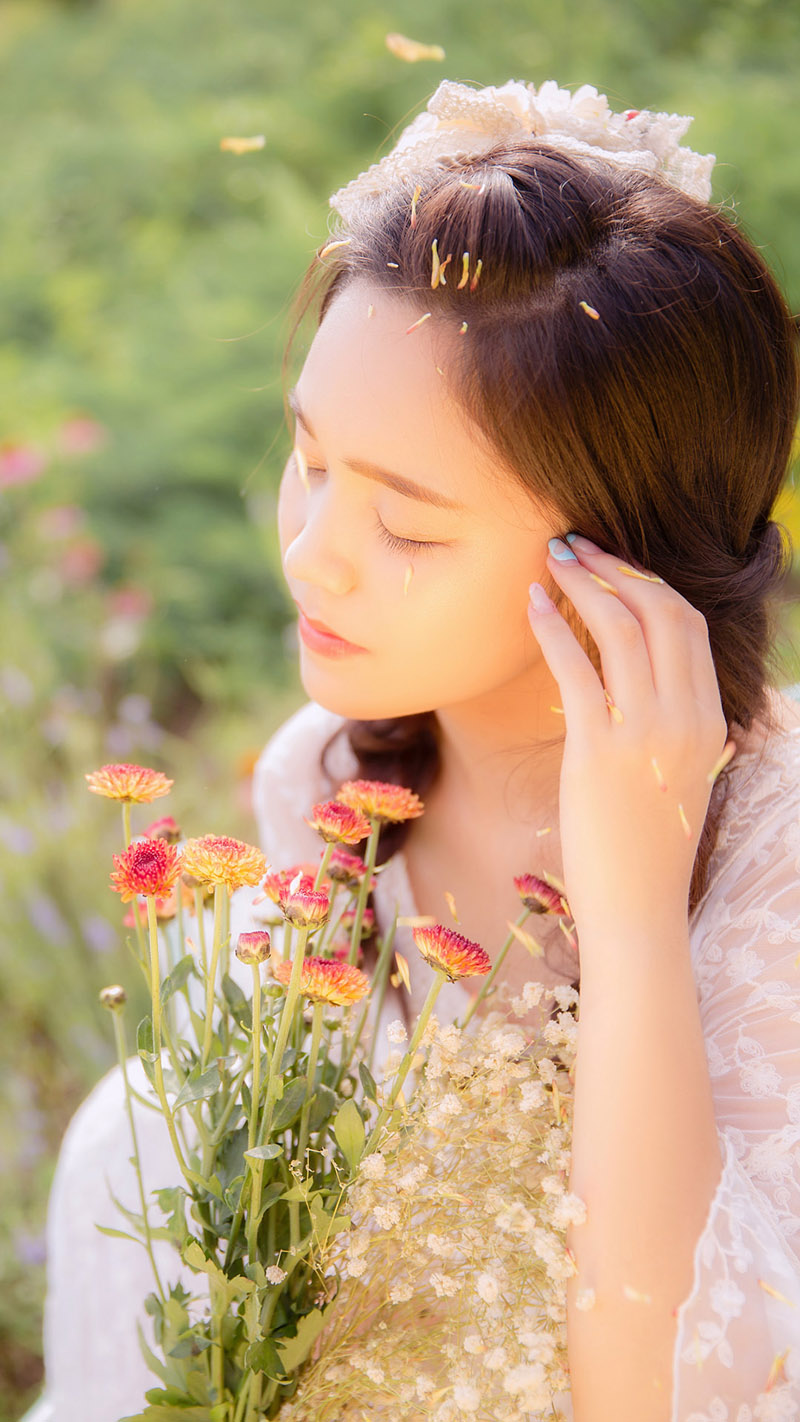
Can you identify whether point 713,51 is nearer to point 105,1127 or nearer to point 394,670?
point 394,670

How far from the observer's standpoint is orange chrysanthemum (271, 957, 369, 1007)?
0.74 meters

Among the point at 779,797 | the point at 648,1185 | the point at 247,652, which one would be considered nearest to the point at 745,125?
the point at 247,652

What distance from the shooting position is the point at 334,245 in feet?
3.81

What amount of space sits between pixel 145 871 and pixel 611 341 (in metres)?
0.62

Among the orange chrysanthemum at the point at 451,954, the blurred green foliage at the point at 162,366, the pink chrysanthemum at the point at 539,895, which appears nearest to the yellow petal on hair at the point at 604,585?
the pink chrysanthemum at the point at 539,895

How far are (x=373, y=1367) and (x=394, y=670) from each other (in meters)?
0.57

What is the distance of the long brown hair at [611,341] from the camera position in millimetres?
1027

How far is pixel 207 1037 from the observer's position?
0.79m

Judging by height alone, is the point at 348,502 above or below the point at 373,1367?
above

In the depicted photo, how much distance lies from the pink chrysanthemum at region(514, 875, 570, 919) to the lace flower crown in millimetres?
705

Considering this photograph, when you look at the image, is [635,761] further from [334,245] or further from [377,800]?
[334,245]

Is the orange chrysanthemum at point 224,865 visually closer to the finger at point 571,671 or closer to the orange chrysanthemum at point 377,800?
the orange chrysanthemum at point 377,800

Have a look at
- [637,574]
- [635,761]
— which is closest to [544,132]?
[637,574]

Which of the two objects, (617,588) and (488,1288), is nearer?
(488,1288)
